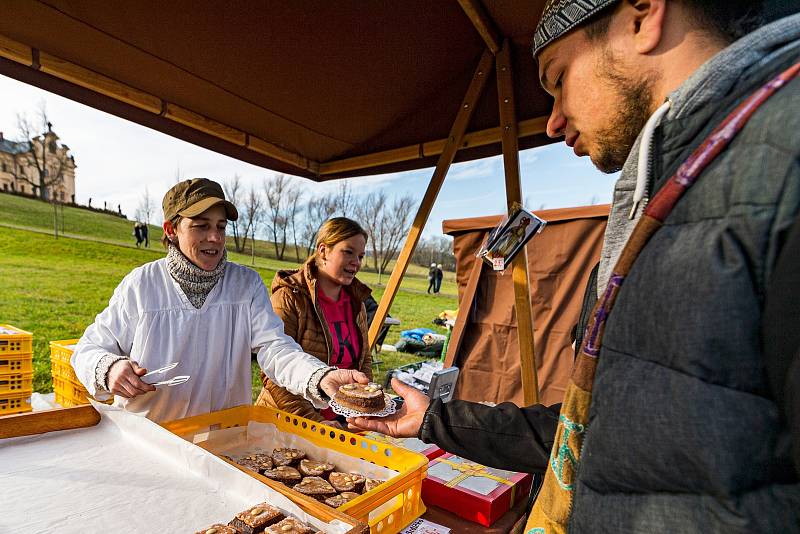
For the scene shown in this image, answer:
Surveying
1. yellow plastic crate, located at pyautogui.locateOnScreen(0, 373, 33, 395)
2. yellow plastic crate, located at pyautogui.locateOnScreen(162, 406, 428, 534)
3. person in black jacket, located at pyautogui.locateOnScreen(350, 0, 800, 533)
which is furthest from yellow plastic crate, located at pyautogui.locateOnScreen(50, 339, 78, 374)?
person in black jacket, located at pyautogui.locateOnScreen(350, 0, 800, 533)

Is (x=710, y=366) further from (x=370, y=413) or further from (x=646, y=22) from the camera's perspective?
(x=370, y=413)

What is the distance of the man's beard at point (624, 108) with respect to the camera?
848 mm

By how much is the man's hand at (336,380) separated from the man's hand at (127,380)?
658 millimetres

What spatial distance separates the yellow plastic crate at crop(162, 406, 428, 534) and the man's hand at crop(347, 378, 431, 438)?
0.19 ft

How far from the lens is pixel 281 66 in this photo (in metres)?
2.98

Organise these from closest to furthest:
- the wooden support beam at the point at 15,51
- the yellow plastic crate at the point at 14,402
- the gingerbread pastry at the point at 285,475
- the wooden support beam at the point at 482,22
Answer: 1. the gingerbread pastry at the point at 285,475
2. the wooden support beam at the point at 15,51
3. the wooden support beam at the point at 482,22
4. the yellow plastic crate at the point at 14,402

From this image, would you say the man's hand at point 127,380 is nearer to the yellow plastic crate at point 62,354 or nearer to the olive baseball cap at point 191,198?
the olive baseball cap at point 191,198

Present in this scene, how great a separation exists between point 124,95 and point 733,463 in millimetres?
3624

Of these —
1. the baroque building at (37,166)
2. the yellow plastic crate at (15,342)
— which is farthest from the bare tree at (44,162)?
the yellow plastic crate at (15,342)

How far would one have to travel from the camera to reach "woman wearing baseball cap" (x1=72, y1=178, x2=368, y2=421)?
6.63 ft

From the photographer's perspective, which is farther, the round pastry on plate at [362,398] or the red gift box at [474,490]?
the round pastry on plate at [362,398]

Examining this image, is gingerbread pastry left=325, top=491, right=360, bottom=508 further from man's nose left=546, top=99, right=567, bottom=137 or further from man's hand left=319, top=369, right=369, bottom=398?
man's nose left=546, top=99, right=567, bottom=137

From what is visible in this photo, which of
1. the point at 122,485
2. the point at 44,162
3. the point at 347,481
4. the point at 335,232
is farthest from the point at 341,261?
the point at 44,162

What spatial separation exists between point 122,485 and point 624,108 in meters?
1.62
